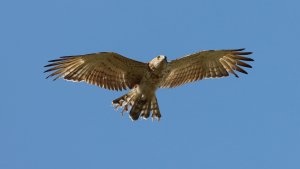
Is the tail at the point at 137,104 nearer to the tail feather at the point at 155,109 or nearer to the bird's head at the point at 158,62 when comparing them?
the tail feather at the point at 155,109

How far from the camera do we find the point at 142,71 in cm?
1936

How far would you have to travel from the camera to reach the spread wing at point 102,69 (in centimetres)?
1908

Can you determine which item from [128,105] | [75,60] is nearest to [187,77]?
[128,105]

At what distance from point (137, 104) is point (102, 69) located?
1.34m

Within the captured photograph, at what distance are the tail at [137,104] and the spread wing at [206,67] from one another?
66cm

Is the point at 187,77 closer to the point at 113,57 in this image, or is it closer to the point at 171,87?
the point at 171,87

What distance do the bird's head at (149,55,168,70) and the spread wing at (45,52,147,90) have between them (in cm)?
28

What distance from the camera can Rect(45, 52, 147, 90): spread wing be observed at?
62.6 feet

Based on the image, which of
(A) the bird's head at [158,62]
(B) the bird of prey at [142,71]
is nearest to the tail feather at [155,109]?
(B) the bird of prey at [142,71]

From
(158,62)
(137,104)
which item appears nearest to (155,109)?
(137,104)

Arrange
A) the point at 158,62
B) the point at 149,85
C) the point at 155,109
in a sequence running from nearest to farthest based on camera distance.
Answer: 1. the point at 158,62
2. the point at 149,85
3. the point at 155,109

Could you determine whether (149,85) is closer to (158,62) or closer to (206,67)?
(158,62)

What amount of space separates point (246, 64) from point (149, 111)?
9.76 feet

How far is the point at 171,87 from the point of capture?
19906 millimetres
